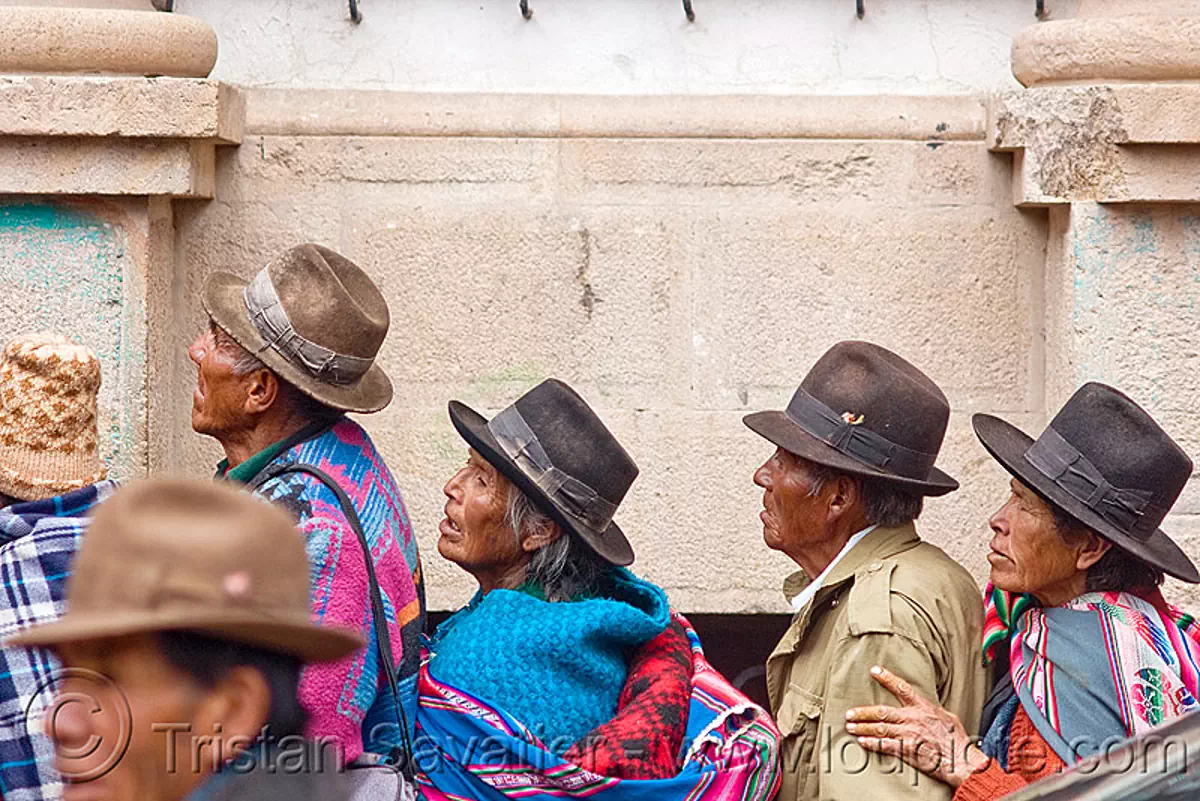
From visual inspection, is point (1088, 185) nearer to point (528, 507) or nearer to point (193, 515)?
point (528, 507)

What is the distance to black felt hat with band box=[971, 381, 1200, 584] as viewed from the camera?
3.29 m

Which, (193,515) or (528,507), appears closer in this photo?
(193,515)

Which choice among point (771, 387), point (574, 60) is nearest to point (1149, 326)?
point (771, 387)

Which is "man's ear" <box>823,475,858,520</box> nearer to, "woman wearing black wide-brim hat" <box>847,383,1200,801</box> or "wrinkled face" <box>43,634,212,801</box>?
"woman wearing black wide-brim hat" <box>847,383,1200,801</box>

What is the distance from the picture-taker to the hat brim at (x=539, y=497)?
3414 mm

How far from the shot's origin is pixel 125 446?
4.38 m

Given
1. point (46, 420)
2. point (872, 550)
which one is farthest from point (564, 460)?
point (46, 420)

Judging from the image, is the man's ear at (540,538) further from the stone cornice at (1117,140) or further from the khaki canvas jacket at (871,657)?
the stone cornice at (1117,140)

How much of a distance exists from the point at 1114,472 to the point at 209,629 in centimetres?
209

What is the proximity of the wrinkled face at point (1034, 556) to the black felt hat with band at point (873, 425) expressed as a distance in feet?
0.64

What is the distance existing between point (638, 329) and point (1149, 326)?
1351 millimetres

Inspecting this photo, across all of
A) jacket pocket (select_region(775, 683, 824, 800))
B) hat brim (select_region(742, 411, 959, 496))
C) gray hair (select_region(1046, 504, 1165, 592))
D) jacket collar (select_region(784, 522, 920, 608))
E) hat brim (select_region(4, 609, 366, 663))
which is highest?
hat brim (select_region(4, 609, 366, 663))

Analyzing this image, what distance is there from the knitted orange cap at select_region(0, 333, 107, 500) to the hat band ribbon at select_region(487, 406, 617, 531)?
84 centimetres

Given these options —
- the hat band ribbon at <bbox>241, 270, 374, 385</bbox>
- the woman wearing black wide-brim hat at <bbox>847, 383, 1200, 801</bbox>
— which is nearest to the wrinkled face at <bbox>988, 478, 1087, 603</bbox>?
the woman wearing black wide-brim hat at <bbox>847, 383, 1200, 801</bbox>
